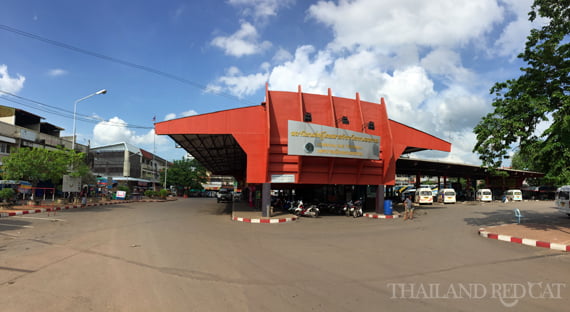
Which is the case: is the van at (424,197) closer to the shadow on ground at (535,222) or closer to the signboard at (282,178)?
the shadow on ground at (535,222)

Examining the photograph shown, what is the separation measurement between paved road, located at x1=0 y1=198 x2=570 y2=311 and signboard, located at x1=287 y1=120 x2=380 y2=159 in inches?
267

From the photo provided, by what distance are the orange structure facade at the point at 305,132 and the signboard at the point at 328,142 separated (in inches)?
4.9

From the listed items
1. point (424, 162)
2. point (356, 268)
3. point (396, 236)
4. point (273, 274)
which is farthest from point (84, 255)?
point (424, 162)

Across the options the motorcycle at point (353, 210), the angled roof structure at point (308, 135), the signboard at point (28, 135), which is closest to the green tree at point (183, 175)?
the signboard at point (28, 135)

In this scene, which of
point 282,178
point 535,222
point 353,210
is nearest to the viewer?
point 535,222

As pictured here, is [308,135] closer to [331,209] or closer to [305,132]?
Answer: [305,132]

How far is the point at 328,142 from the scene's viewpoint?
16.3 metres

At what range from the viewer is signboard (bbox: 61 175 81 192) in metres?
23.4

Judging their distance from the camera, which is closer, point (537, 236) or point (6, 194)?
point (537, 236)

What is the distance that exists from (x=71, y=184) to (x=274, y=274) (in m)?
25.0

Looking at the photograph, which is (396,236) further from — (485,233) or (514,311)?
(514,311)

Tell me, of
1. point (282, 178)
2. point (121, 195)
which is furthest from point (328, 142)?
point (121, 195)

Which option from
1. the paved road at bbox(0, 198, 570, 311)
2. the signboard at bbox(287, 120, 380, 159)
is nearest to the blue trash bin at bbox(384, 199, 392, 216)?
the signboard at bbox(287, 120, 380, 159)

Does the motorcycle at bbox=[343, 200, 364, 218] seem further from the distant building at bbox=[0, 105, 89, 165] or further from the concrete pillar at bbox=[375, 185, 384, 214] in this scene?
the distant building at bbox=[0, 105, 89, 165]
